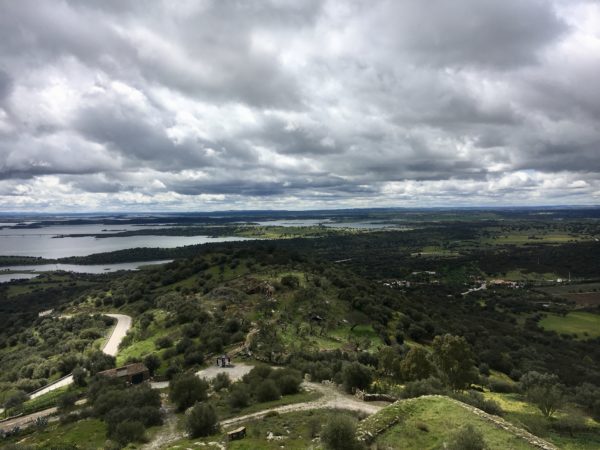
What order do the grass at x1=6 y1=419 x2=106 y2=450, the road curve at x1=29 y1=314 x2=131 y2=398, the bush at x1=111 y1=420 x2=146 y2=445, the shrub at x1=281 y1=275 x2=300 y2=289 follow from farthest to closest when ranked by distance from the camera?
the shrub at x1=281 y1=275 x2=300 y2=289 < the road curve at x1=29 y1=314 x2=131 y2=398 < the grass at x1=6 y1=419 x2=106 y2=450 < the bush at x1=111 y1=420 x2=146 y2=445

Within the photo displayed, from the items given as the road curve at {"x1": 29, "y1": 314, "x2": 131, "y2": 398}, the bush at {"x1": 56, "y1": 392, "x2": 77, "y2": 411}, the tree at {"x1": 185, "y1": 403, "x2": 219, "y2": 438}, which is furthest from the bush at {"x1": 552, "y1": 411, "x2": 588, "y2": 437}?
the road curve at {"x1": 29, "y1": 314, "x2": 131, "y2": 398}

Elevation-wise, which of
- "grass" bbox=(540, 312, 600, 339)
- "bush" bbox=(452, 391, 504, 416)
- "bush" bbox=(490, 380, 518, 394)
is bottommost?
"grass" bbox=(540, 312, 600, 339)

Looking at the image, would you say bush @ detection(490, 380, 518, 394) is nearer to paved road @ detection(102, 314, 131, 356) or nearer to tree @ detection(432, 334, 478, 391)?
tree @ detection(432, 334, 478, 391)

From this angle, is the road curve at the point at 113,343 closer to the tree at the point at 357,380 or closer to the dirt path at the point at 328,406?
the dirt path at the point at 328,406

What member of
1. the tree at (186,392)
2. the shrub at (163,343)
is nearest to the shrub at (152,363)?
the shrub at (163,343)

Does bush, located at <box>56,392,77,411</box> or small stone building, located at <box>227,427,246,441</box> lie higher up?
small stone building, located at <box>227,427,246,441</box>

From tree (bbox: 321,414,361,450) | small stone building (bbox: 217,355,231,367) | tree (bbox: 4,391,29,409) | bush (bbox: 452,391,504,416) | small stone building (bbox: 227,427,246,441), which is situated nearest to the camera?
tree (bbox: 321,414,361,450)

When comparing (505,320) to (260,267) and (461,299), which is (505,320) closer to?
(461,299)
